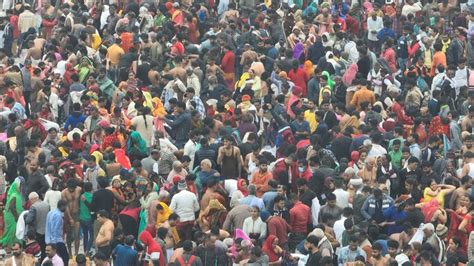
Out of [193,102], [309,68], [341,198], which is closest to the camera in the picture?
[341,198]

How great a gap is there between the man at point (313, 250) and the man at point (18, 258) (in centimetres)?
372

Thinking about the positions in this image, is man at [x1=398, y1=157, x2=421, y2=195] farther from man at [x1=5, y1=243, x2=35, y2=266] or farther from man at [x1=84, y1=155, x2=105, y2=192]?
man at [x1=5, y1=243, x2=35, y2=266]

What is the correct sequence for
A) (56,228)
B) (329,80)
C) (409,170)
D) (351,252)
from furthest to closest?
(329,80) < (409,170) < (56,228) < (351,252)

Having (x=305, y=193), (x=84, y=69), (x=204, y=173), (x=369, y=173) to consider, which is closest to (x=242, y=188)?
(x=204, y=173)

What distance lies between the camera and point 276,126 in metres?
31.0

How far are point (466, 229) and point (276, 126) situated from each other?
564 centimetres

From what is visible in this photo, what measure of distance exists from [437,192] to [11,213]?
6252 mm

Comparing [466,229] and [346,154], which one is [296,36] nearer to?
[346,154]

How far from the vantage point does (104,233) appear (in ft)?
85.7

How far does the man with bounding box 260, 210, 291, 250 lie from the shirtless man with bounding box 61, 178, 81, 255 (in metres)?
2.93

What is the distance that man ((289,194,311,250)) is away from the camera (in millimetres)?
26359

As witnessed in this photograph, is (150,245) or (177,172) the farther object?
(177,172)

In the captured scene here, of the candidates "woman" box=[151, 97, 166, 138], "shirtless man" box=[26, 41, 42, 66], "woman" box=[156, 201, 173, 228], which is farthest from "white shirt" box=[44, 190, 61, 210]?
"shirtless man" box=[26, 41, 42, 66]

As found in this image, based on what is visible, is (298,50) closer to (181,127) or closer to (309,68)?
(309,68)
